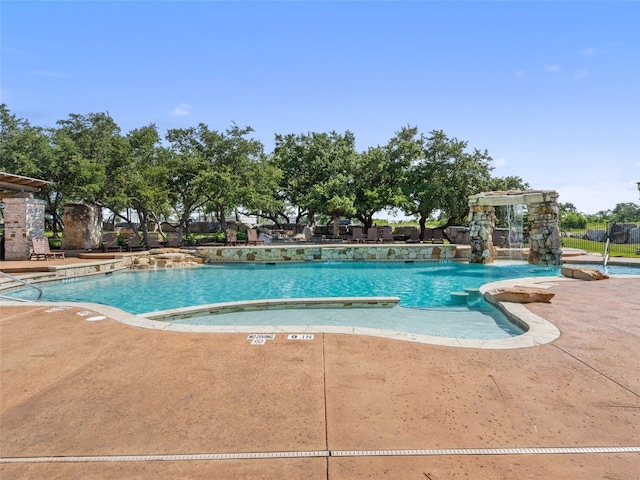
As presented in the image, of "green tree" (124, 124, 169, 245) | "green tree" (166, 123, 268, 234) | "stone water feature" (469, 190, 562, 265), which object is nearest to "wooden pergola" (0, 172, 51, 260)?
"green tree" (124, 124, 169, 245)

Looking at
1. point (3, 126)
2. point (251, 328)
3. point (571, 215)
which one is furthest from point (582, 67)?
point (3, 126)

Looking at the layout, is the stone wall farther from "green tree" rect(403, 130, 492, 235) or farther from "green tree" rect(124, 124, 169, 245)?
"green tree" rect(403, 130, 492, 235)

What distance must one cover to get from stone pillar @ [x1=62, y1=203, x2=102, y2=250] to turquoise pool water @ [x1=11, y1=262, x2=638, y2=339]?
20.0 ft

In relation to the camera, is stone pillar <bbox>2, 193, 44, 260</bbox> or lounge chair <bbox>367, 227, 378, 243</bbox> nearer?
stone pillar <bbox>2, 193, 44, 260</bbox>

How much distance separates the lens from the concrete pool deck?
7.24 feet

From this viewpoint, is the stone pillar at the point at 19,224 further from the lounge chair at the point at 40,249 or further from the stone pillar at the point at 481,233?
the stone pillar at the point at 481,233

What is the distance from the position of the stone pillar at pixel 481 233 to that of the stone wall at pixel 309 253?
2412 mm

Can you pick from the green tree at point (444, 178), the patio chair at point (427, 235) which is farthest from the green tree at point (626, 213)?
the patio chair at point (427, 235)

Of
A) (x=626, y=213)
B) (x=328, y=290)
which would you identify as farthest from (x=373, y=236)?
(x=626, y=213)

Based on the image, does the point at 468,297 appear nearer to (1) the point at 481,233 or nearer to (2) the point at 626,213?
(1) the point at 481,233

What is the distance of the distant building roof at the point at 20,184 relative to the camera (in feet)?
43.7

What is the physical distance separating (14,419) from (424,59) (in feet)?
39.7

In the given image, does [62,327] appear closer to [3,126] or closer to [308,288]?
[308,288]

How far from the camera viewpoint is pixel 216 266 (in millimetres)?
16547
